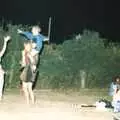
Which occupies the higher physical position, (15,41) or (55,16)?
(55,16)

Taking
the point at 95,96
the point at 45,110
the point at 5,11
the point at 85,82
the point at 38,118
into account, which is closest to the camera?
the point at 38,118

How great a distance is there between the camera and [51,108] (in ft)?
54.6

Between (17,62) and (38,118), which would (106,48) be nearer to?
(17,62)

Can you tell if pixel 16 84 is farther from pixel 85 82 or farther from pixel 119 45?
pixel 119 45

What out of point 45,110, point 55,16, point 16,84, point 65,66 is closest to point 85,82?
point 65,66

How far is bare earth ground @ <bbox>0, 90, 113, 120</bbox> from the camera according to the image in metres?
15.4

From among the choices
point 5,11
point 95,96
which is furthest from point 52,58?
point 5,11

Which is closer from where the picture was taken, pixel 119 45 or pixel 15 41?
pixel 15 41

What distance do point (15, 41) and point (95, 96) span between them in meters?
3.03

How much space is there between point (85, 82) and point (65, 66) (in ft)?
2.87

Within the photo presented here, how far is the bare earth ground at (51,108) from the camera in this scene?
50.4ft

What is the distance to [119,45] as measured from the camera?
2211 centimetres

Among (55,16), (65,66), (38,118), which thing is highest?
(55,16)

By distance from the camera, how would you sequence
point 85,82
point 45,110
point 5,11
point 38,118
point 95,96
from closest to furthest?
point 38,118, point 45,110, point 95,96, point 85,82, point 5,11
